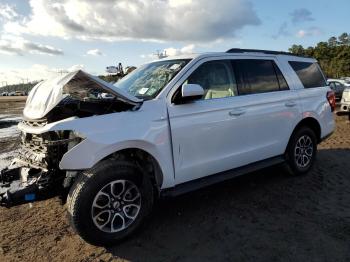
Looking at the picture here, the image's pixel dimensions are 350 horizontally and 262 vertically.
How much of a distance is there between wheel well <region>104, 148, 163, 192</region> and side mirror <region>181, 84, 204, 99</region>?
31.2 inches

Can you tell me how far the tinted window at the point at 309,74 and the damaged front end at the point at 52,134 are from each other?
10.6ft

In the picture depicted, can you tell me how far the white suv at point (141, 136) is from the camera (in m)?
3.89

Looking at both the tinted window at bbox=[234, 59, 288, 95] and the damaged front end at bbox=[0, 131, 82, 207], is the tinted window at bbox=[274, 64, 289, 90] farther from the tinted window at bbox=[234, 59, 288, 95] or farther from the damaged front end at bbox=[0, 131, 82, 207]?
the damaged front end at bbox=[0, 131, 82, 207]

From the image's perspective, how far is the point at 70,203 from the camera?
3.85 meters

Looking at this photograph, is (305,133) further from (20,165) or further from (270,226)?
(20,165)

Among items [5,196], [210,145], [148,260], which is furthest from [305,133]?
[5,196]

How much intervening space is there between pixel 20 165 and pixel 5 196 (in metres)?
0.78

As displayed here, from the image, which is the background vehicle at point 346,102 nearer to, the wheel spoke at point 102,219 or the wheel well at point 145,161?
the wheel well at point 145,161

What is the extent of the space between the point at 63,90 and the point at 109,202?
1387mm

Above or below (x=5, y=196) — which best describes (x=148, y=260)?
below

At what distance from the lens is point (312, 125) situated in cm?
658

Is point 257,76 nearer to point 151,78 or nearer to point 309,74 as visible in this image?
point 309,74

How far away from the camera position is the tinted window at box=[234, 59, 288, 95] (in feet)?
17.6

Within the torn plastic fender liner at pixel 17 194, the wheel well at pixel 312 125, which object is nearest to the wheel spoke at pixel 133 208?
the torn plastic fender liner at pixel 17 194
